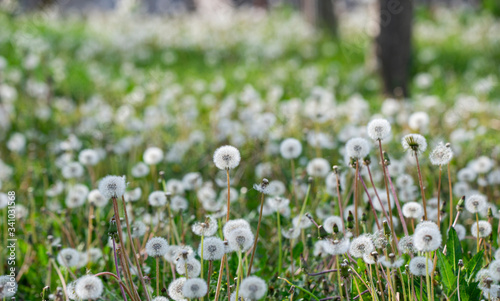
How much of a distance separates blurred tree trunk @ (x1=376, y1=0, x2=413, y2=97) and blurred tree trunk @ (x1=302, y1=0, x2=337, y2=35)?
3.69 m

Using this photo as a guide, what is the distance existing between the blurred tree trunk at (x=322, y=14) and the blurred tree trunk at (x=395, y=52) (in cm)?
369

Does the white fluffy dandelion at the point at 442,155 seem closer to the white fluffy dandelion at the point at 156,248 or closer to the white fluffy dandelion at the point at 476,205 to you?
the white fluffy dandelion at the point at 476,205

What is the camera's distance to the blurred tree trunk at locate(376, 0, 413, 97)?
16.5ft

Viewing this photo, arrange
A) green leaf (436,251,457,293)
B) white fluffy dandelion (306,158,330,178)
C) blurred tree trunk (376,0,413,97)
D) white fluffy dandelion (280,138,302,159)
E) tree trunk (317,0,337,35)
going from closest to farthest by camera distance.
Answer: green leaf (436,251,457,293)
white fluffy dandelion (280,138,302,159)
white fluffy dandelion (306,158,330,178)
blurred tree trunk (376,0,413,97)
tree trunk (317,0,337,35)

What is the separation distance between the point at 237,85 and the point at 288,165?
2.55m

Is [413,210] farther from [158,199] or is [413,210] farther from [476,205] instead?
[158,199]

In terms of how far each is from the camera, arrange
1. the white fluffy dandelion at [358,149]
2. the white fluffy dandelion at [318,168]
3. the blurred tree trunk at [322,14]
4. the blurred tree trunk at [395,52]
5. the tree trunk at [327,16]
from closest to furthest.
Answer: the white fluffy dandelion at [358,149]
the white fluffy dandelion at [318,168]
the blurred tree trunk at [395,52]
the blurred tree trunk at [322,14]
the tree trunk at [327,16]

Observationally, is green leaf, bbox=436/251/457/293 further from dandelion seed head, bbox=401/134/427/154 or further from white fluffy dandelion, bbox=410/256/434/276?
dandelion seed head, bbox=401/134/427/154

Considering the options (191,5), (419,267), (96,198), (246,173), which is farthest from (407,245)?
(191,5)

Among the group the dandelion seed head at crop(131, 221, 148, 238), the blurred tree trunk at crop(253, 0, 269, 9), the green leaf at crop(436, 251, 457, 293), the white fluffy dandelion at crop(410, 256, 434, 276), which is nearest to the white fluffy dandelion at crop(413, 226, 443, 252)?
the white fluffy dandelion at crop(410, 256, 434, 276)

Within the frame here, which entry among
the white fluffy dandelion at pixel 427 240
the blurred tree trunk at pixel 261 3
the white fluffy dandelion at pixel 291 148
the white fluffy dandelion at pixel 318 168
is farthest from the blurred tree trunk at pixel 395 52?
the blurred tree trunk at pixel 261 3

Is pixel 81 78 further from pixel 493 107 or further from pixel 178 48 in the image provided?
pixel 493 107

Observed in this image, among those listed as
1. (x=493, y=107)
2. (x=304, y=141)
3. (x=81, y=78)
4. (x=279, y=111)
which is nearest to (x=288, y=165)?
(x=304, y=141)

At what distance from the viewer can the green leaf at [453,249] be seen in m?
1.59
